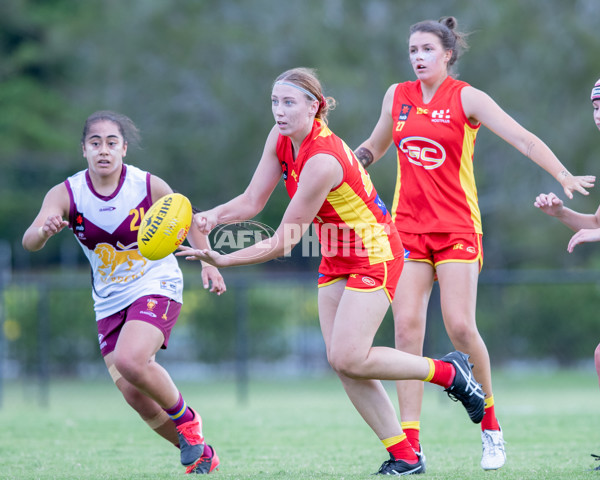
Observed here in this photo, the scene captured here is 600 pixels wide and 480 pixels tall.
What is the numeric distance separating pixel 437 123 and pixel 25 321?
11675 mm

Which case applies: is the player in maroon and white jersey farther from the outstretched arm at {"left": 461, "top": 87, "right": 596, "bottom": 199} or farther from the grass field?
the outstretched arm at {"left": 461, "top": 87, "right": 596, "bottom": 199}

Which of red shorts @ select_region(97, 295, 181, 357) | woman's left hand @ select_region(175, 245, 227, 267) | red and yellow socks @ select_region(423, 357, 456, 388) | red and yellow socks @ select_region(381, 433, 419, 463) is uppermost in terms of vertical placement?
woman's left hand @ select_region(175, 245, 227, 267)

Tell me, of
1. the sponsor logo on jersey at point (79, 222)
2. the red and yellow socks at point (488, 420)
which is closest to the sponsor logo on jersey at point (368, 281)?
the red and yellow socks at point (488, 420)

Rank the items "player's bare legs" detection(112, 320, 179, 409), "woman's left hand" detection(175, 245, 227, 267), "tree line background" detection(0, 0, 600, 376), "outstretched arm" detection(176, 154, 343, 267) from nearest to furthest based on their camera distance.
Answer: "woman's left hand" detection(175, 245, 227, 267)
"outstretched arm" detection(176, 154, 343, 267)
"player's bare legs" detection(112, 320, 179, 409)
"tree line background" detection(0, 0, 600, 376)

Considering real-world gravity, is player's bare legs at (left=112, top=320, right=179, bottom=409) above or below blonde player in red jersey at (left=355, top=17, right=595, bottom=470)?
below

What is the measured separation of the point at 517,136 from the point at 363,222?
3.62 ft

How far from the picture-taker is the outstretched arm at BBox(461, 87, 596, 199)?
5010 mm

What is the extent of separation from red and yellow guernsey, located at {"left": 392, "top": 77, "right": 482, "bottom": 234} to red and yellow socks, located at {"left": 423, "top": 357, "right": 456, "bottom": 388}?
2.86 ft

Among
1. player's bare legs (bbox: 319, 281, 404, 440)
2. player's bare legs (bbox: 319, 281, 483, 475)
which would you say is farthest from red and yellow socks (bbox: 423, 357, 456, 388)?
player's bare legs (bbox: 319, 281, 404, 440)

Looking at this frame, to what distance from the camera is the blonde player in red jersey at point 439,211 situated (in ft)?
17.9

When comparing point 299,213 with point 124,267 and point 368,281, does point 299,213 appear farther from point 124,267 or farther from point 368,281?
point 124,267

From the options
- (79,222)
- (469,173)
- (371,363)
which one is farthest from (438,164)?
(79,222)

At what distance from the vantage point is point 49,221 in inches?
198

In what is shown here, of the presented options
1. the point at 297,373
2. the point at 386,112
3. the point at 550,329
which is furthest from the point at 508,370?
the point at 386,112
